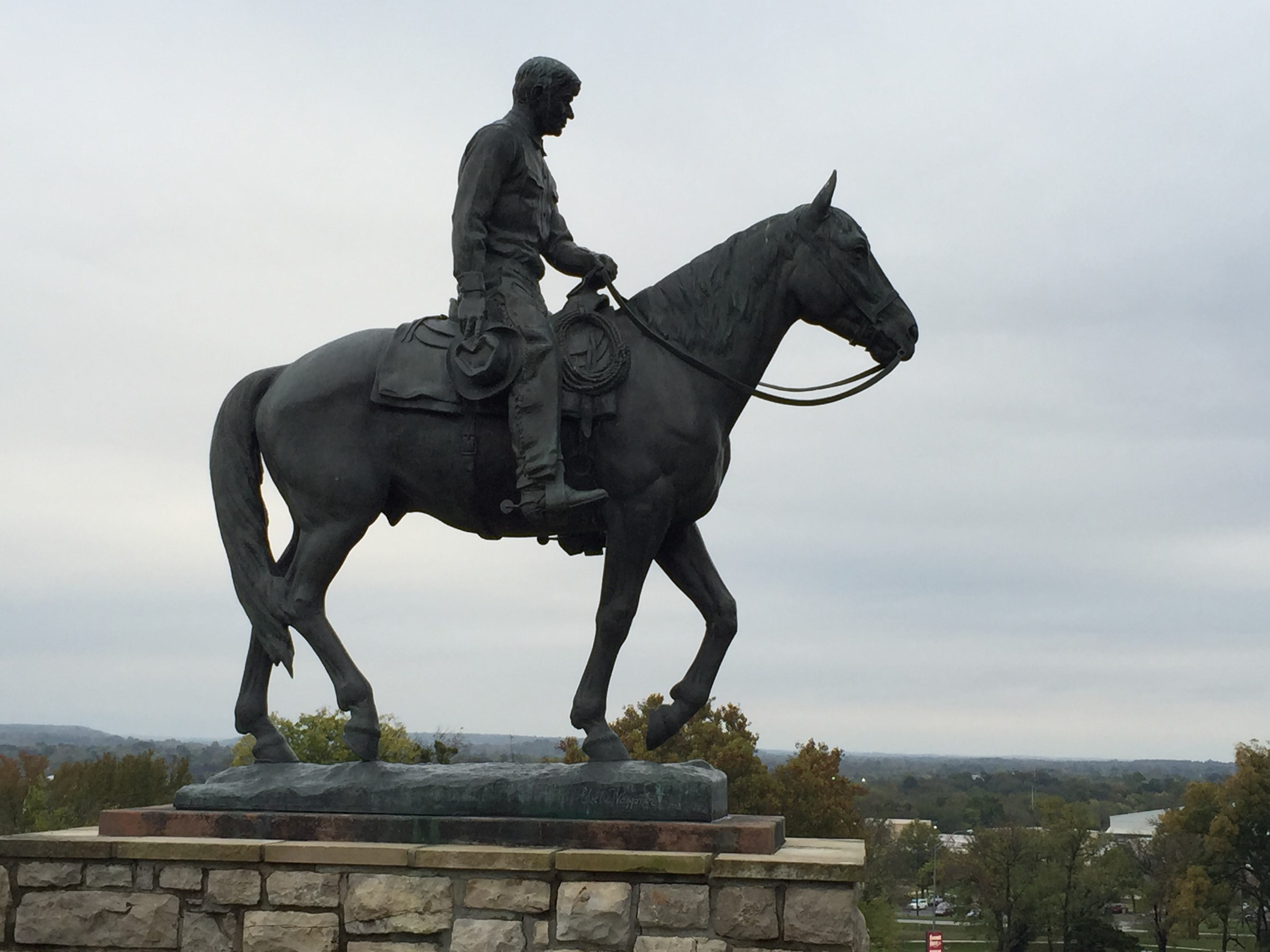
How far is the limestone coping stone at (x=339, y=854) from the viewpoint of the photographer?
5508 mm

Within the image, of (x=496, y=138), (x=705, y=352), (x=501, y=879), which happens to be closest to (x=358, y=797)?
(x=501, y=879)

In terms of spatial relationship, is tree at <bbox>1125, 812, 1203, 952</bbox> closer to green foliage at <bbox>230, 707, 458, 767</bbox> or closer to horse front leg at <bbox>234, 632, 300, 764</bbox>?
green foliage at <bbox>230, 707, 458, 767</bbox>

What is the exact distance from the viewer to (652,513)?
19.2ft

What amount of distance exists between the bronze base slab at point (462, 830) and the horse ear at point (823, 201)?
108 inches

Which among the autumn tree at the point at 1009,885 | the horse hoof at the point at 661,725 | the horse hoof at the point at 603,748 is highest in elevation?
the horse hoof at the point at 661,725

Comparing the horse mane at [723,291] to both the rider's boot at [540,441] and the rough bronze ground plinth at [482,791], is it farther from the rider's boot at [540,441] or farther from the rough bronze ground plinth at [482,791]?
the rough bronze ground plinth at [482,791]

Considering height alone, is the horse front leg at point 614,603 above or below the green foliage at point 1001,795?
above

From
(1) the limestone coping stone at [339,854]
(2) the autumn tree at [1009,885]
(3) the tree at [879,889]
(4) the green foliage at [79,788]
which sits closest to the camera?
(1) the limestone coping stone at [339,854]

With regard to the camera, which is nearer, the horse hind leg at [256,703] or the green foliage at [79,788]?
the horse hind leg at [256,703]

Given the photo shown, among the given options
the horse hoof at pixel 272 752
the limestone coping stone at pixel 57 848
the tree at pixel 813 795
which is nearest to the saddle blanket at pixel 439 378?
the horse hoof at pixel 272 752

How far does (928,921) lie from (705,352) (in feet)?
228

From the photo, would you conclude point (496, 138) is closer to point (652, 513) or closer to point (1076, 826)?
point (652, 513)

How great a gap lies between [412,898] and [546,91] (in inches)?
148

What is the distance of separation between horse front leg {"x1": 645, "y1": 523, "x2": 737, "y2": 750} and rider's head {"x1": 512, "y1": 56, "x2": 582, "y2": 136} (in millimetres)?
2106
